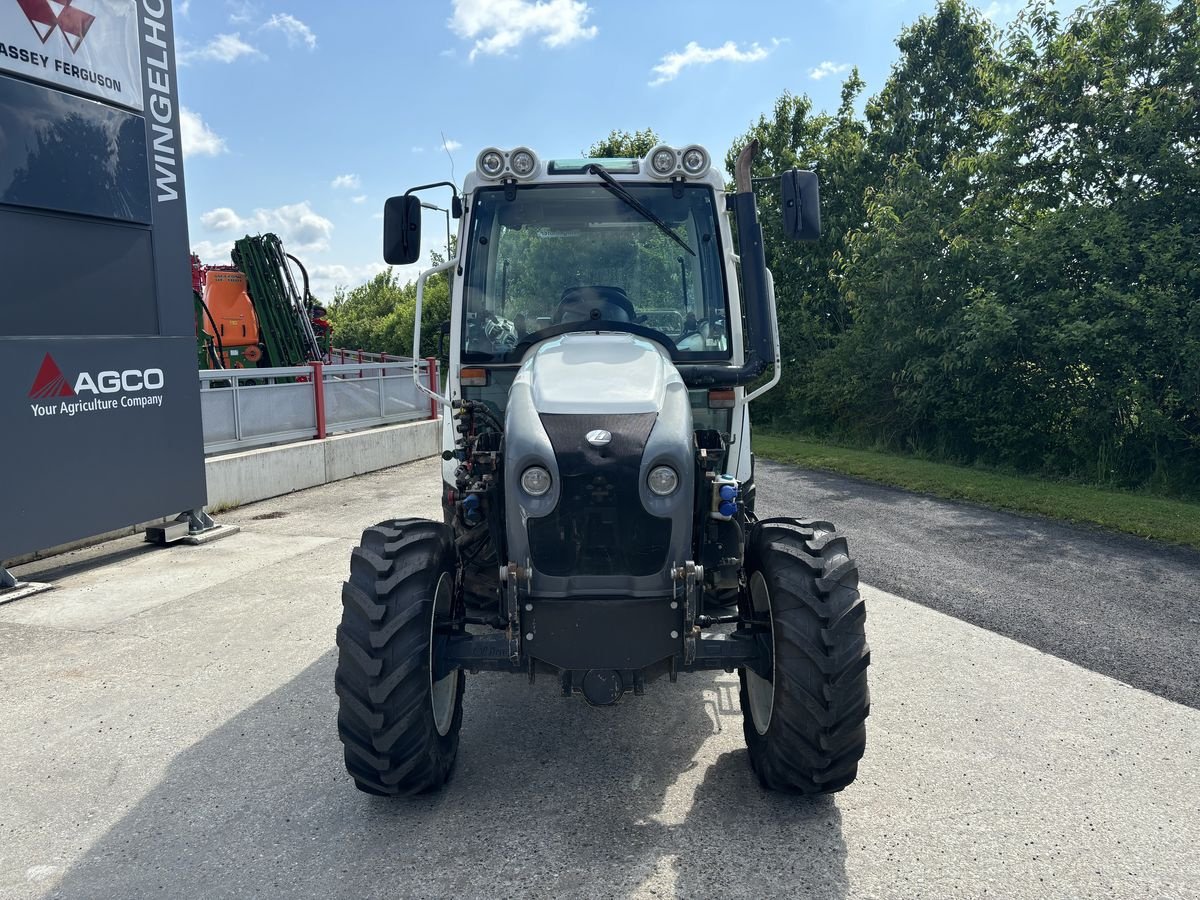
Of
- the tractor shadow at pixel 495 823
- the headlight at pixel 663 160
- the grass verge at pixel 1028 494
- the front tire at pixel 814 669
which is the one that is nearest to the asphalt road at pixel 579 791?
the tractor shadow at pixel 495 823

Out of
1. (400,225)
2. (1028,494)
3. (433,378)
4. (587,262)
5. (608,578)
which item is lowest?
(1028,494)

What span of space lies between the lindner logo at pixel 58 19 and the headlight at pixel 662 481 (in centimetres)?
669

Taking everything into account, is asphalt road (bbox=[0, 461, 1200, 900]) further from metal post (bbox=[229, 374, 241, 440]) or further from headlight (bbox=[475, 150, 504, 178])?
metal post (bbox=[229, 374, 241, 440])

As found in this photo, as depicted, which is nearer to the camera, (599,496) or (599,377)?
(599,496)

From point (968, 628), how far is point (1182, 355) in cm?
771

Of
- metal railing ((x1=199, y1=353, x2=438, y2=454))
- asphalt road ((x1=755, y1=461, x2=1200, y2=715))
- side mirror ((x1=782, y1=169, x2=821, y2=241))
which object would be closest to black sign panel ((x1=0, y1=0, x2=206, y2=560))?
metal railing ((x1=199, y1=353, x2=438, y2=454))

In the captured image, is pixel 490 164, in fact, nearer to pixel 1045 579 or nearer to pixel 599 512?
pixel 599 512

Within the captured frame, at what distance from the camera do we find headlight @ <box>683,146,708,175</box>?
14.7 ft

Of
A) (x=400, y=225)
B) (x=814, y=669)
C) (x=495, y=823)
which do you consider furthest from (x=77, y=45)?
(x=814, y=669)

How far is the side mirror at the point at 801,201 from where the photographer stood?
416cm

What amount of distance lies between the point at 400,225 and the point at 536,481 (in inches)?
83.2

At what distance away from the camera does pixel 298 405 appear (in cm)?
1192

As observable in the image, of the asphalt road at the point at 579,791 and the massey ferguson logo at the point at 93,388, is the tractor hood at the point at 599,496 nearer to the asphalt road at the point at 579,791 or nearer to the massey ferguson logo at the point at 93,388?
the asphalt road at the point at 579,791

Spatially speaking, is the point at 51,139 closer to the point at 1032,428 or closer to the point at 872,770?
the point at 872,770
